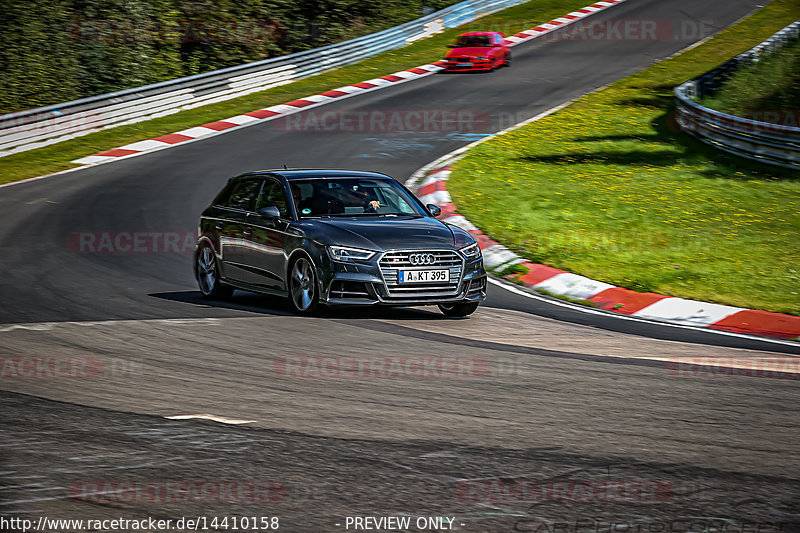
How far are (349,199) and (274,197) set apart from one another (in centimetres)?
88

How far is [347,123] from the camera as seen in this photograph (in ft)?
87.9

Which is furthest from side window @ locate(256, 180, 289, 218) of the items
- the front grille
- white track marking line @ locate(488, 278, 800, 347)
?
white track marking line @ locate(488, 278, 800, 347)

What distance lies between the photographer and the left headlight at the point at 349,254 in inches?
407

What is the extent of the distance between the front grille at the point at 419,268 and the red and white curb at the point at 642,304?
2.05 m

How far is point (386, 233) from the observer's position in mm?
10609

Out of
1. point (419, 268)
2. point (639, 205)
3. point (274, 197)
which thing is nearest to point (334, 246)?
point (419, 268)

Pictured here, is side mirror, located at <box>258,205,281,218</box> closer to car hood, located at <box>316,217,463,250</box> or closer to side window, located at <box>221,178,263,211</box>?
car hood, located at <box>316,217,463,250</box>

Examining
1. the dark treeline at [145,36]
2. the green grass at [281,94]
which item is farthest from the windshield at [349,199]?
the dark treeline at [145,36]

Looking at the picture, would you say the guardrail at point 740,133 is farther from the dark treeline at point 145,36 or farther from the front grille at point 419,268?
the dark treeline at point 145,36

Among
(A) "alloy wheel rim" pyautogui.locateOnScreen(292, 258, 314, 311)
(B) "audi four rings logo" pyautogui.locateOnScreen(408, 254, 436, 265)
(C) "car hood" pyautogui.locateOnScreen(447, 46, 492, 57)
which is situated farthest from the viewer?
(C) "car hood" pyautogui.locateOnScreen(447, 46, 492, 57)

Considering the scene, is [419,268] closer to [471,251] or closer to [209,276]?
[471,251]

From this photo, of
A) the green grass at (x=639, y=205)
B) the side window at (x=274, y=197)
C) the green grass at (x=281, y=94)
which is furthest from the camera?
the green grass at (x=281, y=94)

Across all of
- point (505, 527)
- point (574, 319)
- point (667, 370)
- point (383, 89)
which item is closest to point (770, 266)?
point (574, 319)

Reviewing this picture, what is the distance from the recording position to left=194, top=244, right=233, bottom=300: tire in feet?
39.6
